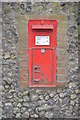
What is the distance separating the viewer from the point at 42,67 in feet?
14.2

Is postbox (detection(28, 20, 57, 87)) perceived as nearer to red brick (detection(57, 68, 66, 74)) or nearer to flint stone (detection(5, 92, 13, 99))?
red brick (detection(57, 68, 66, 74))

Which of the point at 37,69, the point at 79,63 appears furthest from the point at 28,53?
the point at 79,63

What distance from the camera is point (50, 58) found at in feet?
14.1

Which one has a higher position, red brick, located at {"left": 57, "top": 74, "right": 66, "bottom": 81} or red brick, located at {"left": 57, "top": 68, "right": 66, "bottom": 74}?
red brick, located at {"left": 57, "top": 68, "right": 66, "bottom": 74}

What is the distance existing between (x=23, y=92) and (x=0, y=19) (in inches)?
47.5

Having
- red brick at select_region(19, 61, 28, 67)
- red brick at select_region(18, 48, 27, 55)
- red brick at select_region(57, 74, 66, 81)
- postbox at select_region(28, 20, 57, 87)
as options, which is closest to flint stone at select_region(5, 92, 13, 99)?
postbox at select_region(28, 20, 57, 87)

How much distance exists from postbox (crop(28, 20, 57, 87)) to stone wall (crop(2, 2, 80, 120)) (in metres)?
0.15

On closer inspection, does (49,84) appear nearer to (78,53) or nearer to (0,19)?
(78,53)

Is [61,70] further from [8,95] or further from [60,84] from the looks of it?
[8,95]

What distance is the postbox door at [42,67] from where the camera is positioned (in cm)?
427

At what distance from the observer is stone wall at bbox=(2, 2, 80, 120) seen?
14.0 feet

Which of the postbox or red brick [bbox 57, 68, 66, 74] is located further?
red brick [bbox 57, 68, 66, 74]

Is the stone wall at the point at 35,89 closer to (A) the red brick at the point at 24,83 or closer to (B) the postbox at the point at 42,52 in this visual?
(A) the red brick at the point at 24,83

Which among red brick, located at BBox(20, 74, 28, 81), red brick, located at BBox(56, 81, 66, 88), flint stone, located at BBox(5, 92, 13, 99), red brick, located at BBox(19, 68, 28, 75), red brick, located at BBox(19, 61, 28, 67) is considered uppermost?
red brick, located at BBox(19, 61, 28, 67)
